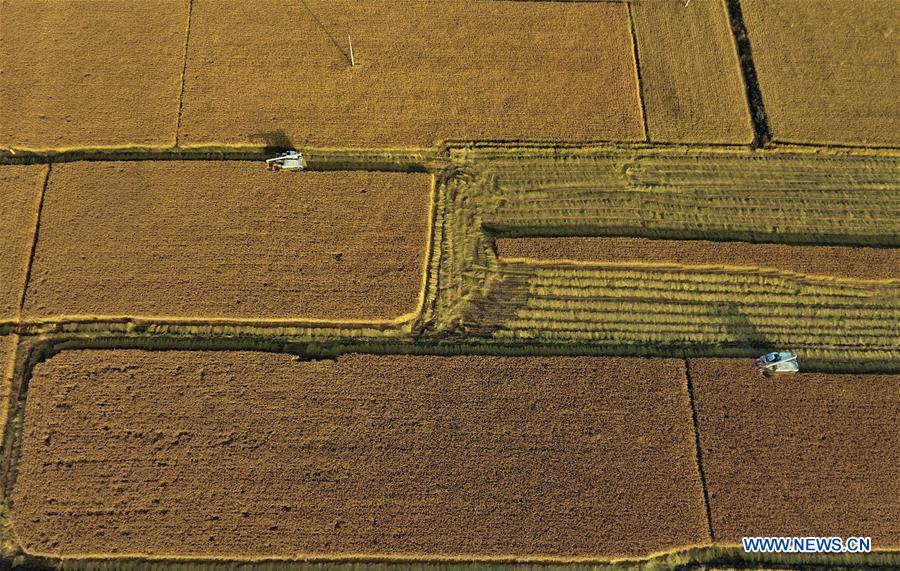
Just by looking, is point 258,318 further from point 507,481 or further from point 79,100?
point 79,100

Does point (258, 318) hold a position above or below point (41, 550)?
above

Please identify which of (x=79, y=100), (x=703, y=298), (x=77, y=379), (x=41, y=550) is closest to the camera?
(x=41, y=550)

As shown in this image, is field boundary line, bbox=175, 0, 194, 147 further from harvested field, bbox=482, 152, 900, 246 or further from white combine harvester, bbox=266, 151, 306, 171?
harvested field, bbox=482, 152, 900, 246

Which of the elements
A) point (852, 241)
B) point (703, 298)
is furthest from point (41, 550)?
point (852, 241)

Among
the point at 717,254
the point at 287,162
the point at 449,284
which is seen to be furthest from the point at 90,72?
the point at 717,254

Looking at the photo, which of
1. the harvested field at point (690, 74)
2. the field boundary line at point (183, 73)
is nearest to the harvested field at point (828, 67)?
the harvested field at point (690, 74)

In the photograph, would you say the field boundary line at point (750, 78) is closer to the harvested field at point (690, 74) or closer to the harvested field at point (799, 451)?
the harvested field at point (690, 74)

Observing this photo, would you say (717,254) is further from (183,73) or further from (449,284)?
(183,73)
